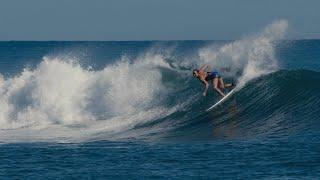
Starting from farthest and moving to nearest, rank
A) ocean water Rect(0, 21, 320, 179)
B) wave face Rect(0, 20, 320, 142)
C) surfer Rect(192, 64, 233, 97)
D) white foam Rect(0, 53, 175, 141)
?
surfer Rect(192, 64, 233, 97)
white foam Rect(0, 53, 175, 141)
wave face Rect(0, 20, 320, 142)
ocean water Rect(0, 21, 320, 179)

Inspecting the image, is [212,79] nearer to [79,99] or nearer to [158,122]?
[158,122]

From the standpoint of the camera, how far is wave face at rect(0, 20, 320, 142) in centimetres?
2295

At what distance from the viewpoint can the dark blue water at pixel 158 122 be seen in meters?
17.5

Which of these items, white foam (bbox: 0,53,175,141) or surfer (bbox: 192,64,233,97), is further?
surfer (bbox: 192,64,233,97)

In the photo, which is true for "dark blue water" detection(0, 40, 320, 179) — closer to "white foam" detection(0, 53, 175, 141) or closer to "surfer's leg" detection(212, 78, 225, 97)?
"white foam" detection(0, 53, 175, 141)

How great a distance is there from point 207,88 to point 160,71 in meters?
5.63

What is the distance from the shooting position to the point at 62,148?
20203 mm

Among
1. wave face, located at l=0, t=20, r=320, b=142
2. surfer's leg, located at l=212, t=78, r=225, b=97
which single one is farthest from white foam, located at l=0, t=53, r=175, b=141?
surfer's leg, located at l=212, t=78, r=225, b=97

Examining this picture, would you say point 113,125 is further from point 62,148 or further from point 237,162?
point 237,162

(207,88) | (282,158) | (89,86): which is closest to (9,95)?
(89,86)

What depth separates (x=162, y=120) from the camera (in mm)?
24906

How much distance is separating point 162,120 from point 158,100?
3036mm

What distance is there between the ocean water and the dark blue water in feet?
0.09

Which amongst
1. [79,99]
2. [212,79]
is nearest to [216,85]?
[212,79]
